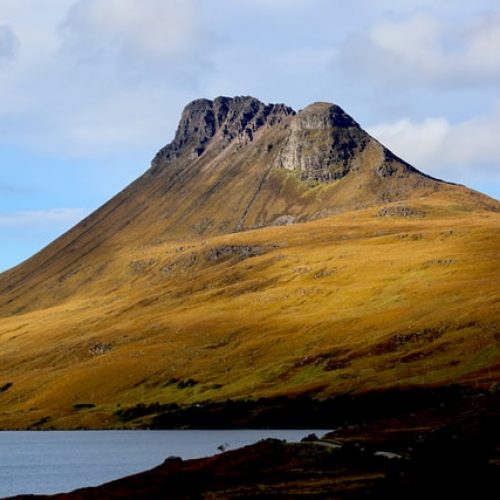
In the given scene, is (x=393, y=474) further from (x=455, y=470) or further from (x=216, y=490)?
(x=216, y=490)

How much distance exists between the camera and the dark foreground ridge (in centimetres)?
5622

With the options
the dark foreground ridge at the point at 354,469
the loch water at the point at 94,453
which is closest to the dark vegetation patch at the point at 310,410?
the loch water at the point at 94,453

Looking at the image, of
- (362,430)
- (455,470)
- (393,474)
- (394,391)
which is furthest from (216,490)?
(394,391)

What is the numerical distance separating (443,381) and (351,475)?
11122 centimetres

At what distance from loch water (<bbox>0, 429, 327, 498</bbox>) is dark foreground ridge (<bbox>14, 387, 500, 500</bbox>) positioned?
22.7m

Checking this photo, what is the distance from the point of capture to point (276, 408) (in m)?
183

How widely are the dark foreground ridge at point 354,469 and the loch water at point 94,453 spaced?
2267cm

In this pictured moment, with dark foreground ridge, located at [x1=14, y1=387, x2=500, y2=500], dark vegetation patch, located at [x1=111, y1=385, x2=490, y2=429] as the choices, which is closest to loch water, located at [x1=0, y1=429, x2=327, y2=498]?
dark vegetation patch, located at [x1=111, y1=385, x2=490, y2=429]

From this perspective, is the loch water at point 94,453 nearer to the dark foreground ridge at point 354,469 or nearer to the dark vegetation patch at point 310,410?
the dark vegetation patch at point 310,410

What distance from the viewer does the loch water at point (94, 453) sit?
109062mm

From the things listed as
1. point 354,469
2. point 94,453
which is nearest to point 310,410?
point 94,453

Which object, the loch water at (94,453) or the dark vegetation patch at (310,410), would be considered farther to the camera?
the dark vegetation patch at (310,410)

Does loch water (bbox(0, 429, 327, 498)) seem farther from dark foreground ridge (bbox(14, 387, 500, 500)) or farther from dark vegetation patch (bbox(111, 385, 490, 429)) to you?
dark foreground ridge (bbox(14, 387, 500, 500))

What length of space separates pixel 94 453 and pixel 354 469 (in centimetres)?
8014
